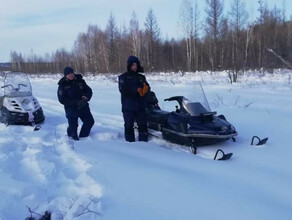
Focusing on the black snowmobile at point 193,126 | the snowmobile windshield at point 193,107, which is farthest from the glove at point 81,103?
the snowmobile windshield at point 193,107

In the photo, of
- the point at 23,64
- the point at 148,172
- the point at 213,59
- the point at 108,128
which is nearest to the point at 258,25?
the point at 213,59

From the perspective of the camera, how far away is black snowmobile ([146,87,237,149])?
5.27 m

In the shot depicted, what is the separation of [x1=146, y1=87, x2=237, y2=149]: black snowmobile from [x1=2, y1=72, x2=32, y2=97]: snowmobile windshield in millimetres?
3826

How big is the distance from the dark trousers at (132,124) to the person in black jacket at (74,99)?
884mm

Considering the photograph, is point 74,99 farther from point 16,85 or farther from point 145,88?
point 16,85

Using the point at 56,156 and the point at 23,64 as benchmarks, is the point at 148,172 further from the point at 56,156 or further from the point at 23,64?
the point at 23,64

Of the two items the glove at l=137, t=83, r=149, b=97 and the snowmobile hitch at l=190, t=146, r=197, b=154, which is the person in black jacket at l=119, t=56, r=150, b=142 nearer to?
the glove at l=137, t=83, r=149, b=97

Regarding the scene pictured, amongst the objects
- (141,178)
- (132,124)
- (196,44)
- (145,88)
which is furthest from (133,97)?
(196,44)

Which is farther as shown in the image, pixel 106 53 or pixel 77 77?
pixel 106 53

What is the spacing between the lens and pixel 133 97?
6.25 meters

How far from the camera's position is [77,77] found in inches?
266

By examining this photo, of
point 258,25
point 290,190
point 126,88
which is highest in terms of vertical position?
point 258,25

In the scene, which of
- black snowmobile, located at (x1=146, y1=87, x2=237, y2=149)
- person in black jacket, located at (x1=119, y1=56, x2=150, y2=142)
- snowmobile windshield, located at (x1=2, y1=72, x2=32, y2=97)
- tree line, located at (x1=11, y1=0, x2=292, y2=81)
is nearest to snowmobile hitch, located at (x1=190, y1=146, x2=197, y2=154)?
black snowmobile, located at (x1=146, y1=87, x2=237, y2=149)

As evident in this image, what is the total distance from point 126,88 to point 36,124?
285 centimetres
